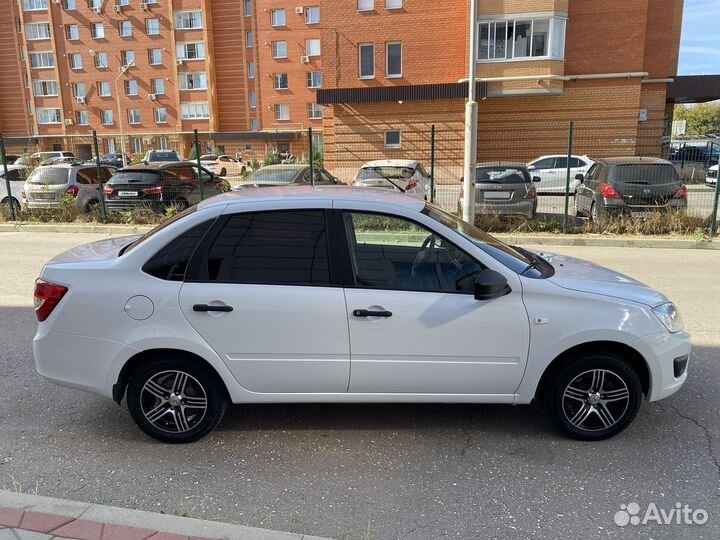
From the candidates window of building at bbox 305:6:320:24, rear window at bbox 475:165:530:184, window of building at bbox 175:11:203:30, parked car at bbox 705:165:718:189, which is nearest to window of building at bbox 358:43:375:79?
rear window at bbox 475:165:530:184

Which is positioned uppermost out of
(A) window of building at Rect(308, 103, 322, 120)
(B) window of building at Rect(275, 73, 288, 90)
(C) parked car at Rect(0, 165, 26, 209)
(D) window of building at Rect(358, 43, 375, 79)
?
(B) window of building at Rect(275, 73, 288, 90)

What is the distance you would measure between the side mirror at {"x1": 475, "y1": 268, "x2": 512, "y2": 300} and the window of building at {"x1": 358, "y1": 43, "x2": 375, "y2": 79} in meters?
26.5

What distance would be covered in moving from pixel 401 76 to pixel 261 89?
2811cm

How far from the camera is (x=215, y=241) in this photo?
3525mm

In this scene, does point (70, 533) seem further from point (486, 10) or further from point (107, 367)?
point (486, 10)

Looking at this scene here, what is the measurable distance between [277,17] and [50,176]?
42108 millimetres

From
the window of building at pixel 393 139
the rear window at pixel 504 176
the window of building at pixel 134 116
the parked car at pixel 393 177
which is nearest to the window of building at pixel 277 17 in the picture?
the window of building at pixel 134 116

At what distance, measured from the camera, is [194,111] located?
54.9 m

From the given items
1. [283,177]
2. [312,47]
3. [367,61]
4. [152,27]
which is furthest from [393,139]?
[152,27]

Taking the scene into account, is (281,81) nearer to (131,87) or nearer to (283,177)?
(131,87)

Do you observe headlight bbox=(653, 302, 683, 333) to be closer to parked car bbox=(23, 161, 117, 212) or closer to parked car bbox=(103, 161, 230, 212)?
parked car bbox=(103, 161, 230, 212)

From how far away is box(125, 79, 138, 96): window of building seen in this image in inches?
2172

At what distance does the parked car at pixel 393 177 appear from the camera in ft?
41.5

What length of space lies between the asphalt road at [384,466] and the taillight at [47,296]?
35.6 inches
